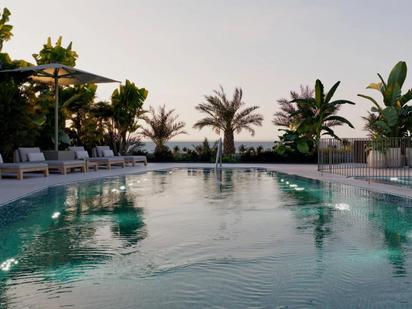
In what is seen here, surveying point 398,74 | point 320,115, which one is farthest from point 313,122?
point 398,74

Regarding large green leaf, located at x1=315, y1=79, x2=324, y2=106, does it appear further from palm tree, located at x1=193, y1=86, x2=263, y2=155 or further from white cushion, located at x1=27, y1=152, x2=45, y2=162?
white cushion, located at x1=27, y1=152, x2=45, y2=162

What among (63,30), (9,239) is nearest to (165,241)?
(9,239)

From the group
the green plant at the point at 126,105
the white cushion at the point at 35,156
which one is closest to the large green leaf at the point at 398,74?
the green plant at the point at 126,105

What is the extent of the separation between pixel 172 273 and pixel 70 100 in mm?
17619

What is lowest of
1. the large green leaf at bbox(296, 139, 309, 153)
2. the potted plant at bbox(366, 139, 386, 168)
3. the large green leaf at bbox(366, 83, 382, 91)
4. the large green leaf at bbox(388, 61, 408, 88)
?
the potted plant at bbox(366, 139, 386, 168)

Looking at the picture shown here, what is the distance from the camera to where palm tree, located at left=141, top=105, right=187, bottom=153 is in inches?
1203

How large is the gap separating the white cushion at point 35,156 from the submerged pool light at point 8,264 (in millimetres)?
11705

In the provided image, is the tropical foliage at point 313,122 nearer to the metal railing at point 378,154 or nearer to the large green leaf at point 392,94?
the metal railing at point 378,154

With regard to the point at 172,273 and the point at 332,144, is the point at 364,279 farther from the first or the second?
the point at 332,144

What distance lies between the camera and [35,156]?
16.8 m

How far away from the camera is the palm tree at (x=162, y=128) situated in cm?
3056

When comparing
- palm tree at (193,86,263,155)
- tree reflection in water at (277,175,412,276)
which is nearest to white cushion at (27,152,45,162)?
tree reflection in water at (277,175,412,276)

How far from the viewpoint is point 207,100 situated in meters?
29.2

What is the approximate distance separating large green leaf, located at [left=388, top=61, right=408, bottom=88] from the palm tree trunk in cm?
1035
